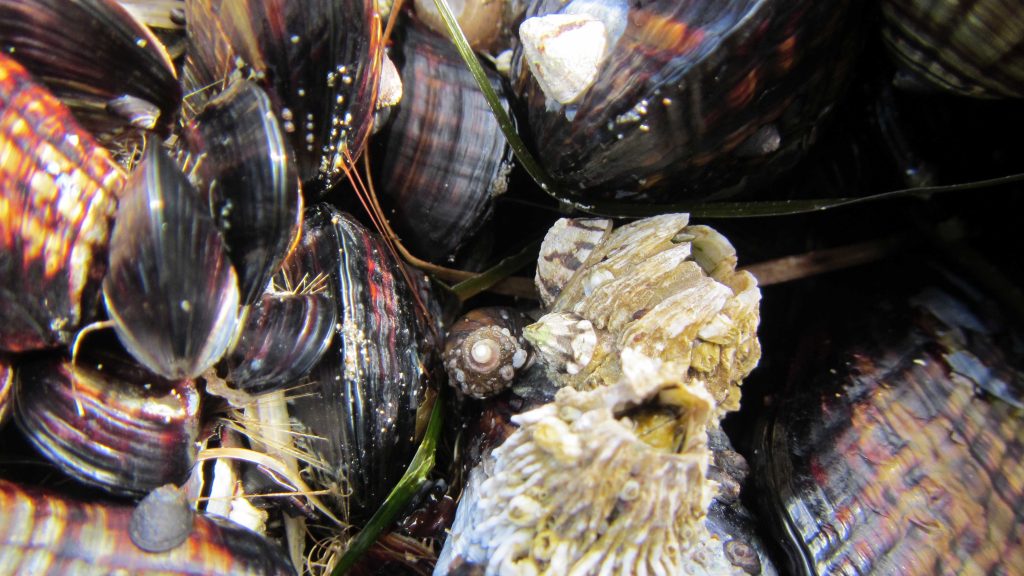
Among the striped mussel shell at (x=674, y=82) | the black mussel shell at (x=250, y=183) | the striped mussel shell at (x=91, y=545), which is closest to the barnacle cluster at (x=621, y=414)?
the striped mussel shell at (x=674, y=82)

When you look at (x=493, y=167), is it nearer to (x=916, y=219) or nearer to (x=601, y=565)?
(x=601, y=565)

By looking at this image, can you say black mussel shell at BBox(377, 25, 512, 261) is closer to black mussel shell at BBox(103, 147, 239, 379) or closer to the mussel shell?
black mussel shell at BBox(103, 147, 239, 379)

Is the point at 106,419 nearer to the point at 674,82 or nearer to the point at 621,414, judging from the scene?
the point at 621,414

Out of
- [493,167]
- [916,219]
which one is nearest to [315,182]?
[493,167]

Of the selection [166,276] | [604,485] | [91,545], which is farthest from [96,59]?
[604,485]

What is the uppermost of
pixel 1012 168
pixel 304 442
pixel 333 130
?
pixel 333 130

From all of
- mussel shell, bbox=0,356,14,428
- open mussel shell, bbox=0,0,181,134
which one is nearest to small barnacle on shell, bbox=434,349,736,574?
mussel shell, bbox=0,356,14,428

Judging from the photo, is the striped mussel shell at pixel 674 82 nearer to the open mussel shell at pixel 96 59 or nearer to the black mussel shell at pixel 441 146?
the black mussel shell at pixel 441 146
